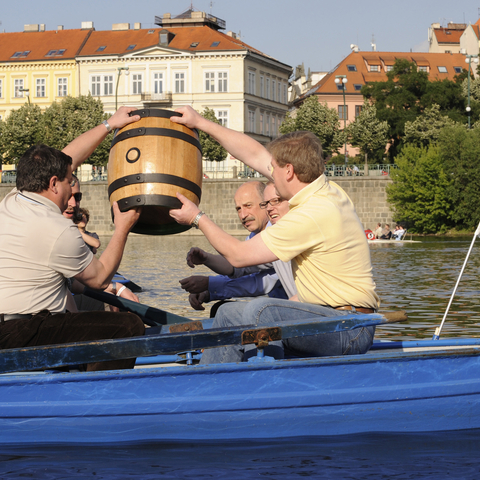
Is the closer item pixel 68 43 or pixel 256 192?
pixel 256 192

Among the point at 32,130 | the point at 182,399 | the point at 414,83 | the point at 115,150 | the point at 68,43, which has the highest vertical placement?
the point at 68,43

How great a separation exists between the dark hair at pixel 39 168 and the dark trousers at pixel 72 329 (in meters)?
0.72

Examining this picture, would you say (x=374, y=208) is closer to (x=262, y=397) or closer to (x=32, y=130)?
(x=32, y=130)

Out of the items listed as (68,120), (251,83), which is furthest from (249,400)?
(251,83)

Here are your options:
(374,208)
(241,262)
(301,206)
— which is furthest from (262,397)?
(374,208)

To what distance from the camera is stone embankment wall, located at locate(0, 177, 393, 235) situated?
1924 inches

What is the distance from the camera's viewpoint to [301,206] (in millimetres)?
4355

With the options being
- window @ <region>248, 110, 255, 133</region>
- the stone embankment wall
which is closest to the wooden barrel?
the stone embankment wall

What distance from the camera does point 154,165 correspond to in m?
5.05

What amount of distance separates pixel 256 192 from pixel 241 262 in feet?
4.47

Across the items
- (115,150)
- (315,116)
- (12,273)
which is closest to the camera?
(12,273)

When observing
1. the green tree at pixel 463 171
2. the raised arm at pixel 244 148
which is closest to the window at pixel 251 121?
the green tree at pixel 463 171

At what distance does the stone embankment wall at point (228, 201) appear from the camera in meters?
48.9

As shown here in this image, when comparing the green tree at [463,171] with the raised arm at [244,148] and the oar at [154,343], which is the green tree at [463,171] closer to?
the raised arm at [244,148]
